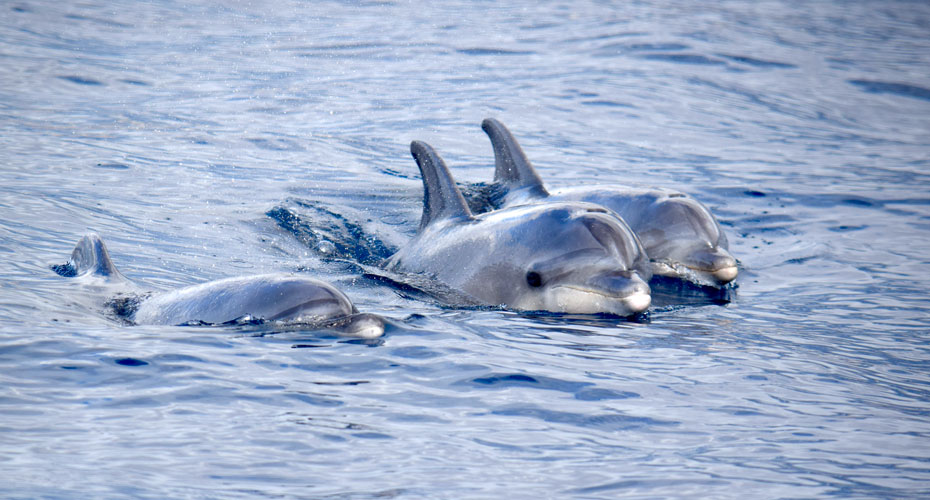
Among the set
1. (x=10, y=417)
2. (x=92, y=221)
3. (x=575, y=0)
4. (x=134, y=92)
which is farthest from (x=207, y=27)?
(x=10, y=417)

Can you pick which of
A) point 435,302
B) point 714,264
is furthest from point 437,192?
point 714,264

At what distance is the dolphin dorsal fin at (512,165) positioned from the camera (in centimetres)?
1098

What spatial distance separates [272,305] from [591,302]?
242cm

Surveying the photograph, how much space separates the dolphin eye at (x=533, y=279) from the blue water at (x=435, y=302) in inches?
13.1

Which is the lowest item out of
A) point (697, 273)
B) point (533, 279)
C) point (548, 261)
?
point (697, 273)

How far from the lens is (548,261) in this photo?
27.0ft

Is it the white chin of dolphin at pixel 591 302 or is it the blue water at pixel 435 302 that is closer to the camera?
the blue water at pixel 435 302

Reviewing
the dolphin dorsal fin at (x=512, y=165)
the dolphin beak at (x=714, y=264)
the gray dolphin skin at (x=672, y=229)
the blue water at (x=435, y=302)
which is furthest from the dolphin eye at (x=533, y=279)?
the dolphin dorsal fin at (x=512, y=165)

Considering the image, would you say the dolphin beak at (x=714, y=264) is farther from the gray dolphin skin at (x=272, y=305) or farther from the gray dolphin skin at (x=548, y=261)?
the gray dolphin skin at (x=272, y=305)

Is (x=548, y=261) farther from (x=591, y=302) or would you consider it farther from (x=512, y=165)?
(x=512, y=165)

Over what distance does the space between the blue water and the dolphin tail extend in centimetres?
27

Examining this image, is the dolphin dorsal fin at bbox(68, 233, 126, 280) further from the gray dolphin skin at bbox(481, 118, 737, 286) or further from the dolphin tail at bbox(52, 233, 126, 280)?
the gray dolphin skin at bbox(481, 118, 737, 286)

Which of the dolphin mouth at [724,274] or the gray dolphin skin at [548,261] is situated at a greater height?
the gray dolphin skin at [548,261]

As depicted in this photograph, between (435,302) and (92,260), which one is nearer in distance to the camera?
(435,302)
